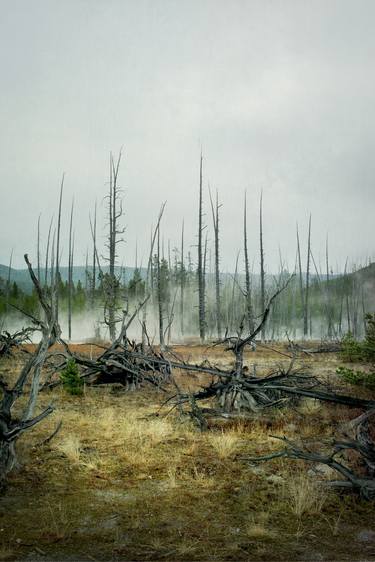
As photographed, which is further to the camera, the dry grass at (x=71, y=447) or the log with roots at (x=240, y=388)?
the log with roots at (x=240, y=388)

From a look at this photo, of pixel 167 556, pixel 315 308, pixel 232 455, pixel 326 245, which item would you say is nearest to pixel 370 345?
pixel 232 455

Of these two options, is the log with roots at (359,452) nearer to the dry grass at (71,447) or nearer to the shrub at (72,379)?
the dry grass at (71,447)

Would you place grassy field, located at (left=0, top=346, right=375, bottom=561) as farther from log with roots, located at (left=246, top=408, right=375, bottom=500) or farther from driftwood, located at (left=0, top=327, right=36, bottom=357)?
driftwood, located at (left=0, top=327, right=36, bottom=357)

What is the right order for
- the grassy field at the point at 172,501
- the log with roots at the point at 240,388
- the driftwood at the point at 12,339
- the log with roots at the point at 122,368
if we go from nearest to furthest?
the grassy field at the point at 172,501, the log with roots at the point at 240,388, the driftwood at the point at 12,339, the log with roots at the point at 122,368

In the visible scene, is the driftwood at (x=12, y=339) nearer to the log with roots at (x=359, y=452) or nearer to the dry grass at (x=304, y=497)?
the dry grass at (x=304, y=497)

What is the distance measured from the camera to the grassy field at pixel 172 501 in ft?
13.0

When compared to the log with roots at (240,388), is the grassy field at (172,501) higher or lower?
lower

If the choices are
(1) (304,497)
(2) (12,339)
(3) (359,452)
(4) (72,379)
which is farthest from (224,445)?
(2) (12,339)

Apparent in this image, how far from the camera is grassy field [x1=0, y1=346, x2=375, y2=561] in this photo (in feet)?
13.0

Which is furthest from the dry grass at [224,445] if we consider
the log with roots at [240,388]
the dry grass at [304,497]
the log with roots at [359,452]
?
the log with roots at [359,452]

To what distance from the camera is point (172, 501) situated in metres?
5.04

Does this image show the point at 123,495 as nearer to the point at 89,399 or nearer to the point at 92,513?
the point at 92,513

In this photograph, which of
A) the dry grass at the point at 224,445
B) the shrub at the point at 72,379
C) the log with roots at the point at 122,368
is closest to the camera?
the dry grass at the point at 224,445

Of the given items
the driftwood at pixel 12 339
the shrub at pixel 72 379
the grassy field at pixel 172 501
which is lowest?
the grassy field at pixel 172 501
